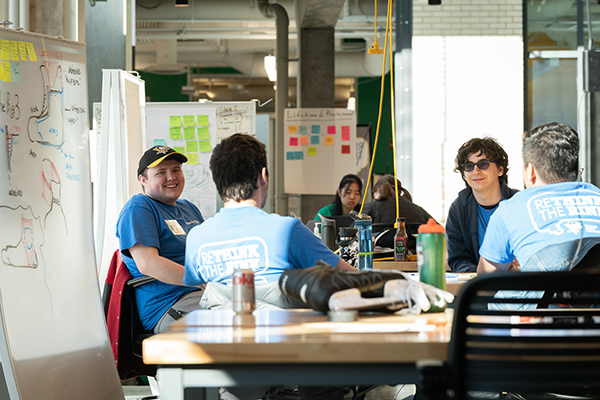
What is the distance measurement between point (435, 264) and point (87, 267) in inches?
67.7

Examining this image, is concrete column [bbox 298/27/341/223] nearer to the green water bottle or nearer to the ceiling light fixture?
the ceiling light fixture

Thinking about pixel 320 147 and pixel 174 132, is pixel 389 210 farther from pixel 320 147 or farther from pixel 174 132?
pixel 320 147

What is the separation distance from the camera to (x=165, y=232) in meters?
3.01

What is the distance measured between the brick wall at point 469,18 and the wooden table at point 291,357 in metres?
6.39

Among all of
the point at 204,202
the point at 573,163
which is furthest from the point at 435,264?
the point at 204,202

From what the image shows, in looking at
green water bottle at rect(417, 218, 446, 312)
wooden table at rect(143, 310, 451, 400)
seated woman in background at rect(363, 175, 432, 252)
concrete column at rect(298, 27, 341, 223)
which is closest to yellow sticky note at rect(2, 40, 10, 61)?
wooden table at rect(143, 310, 451, 400)

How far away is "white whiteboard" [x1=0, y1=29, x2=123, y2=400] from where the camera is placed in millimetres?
2221

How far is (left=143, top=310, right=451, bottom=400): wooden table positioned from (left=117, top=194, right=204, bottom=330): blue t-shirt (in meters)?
1.64

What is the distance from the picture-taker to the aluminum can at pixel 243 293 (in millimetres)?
1562

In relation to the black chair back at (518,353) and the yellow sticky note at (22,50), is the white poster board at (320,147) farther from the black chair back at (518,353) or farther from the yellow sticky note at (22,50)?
the black chair back at (518,353)

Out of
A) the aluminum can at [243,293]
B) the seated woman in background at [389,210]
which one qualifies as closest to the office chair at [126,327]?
the aluminum can at [243,293]

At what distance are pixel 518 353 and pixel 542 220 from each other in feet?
2.76

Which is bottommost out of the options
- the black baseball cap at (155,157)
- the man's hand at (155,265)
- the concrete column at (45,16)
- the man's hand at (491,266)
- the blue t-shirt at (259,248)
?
the man's hand at (155,265)

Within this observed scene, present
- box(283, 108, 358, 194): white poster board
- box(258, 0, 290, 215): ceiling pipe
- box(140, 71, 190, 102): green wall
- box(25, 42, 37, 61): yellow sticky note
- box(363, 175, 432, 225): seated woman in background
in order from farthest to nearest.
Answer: box(140, 71, 190, 102): green wall
box(258, 0, 290, 215): ceiling pipe
box(283, 108, 358, 194): white poster board
box(363, 175, 432, 225): seated woman in background
box(25, 42, 37, 61): yellow sticky note
